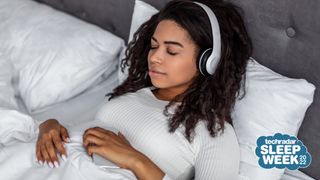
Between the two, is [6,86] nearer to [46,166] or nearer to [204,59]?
[46,166]

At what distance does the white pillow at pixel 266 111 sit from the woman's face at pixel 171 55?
7.9 inches

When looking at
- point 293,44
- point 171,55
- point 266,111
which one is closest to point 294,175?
point 266,111

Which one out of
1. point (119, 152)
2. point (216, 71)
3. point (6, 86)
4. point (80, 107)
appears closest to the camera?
point (119, 152)

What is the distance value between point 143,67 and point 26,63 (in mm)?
527

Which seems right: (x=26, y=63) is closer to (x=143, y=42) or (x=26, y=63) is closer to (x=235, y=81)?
(x=143, y=42)

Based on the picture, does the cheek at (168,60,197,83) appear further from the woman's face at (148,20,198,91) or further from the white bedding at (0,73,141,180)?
the white bedding at (0,73,141,180)

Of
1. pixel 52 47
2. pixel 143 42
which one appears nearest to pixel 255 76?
pixel 143 42

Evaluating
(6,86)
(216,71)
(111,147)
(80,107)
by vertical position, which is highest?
(216,71)

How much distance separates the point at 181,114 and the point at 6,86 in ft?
2.28

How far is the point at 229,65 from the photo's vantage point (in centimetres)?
123

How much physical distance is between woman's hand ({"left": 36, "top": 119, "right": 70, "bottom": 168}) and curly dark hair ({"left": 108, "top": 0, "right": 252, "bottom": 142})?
0.31 metres

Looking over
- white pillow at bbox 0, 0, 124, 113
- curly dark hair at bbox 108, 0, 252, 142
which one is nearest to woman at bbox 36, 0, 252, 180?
curly dark hair at bbox 108, 0, 252, 142

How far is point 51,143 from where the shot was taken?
1159 millimetres

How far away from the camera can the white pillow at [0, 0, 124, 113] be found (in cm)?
161
